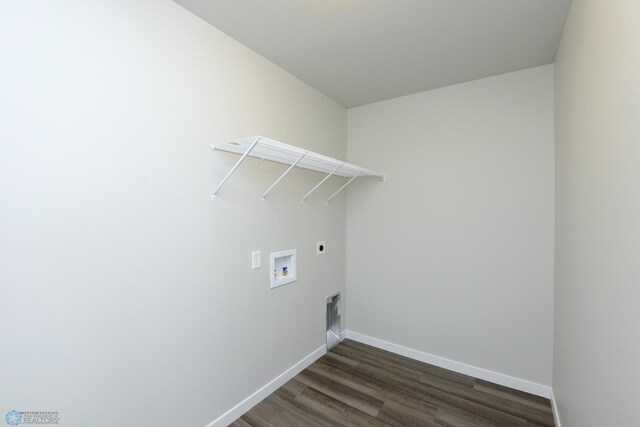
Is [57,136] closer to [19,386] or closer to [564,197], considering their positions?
[19,386]

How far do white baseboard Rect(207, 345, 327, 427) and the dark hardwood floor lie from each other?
0.12ft

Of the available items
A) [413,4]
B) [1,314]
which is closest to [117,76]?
[1,314]

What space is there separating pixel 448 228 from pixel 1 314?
2821mm

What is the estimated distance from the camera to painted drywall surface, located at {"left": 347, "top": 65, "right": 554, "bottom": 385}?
222 centimetres

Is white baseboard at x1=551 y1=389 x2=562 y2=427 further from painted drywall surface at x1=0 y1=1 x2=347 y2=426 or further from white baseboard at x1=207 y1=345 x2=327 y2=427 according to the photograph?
painted drywall surface at x1=0 y1=1 x2=347 y2=426

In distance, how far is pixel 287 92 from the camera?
2.36 meters

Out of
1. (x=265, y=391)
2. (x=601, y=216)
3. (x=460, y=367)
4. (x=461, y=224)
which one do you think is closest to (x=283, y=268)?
(x=265, y=391)

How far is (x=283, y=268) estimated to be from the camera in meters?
2.38

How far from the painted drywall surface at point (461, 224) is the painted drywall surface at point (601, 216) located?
49 centimetres

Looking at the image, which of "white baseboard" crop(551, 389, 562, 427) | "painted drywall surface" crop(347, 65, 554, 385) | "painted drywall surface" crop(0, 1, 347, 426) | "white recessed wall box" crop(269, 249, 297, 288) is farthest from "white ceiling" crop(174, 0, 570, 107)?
"white baseboard" crop(551, 389, 562, 427)

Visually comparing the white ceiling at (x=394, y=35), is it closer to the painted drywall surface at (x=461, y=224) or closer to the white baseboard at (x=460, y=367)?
the painted drywall surface at (x=461, y=224)

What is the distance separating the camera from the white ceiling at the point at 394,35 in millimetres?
1590

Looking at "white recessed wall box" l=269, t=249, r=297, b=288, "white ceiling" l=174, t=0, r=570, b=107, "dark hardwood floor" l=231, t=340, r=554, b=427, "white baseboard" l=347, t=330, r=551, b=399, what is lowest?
"dark hardwood floor" l=231, t=340, r=554, b=427

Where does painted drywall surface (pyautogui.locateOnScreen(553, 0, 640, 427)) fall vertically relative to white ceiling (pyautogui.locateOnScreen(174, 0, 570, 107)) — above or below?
below
